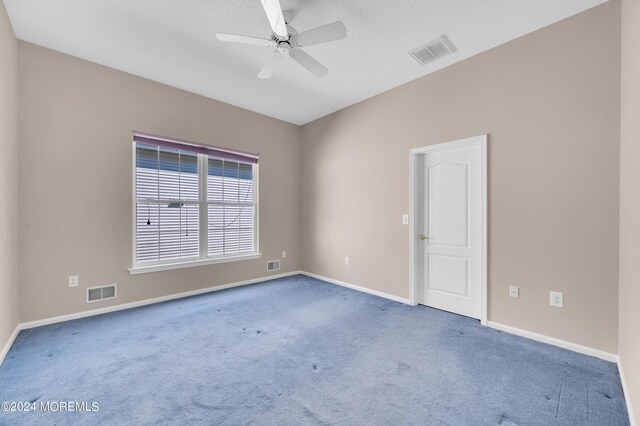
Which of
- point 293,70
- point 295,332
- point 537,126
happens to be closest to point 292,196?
point 293,70

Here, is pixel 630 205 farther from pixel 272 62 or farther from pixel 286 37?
pixel 272 62

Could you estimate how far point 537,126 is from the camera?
2572 millimetres

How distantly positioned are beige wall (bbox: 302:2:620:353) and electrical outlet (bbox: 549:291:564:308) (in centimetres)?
5

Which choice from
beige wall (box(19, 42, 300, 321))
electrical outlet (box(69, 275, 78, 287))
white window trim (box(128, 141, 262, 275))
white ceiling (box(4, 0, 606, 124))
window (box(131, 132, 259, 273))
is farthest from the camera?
window (box(131, 132, 259, 273))

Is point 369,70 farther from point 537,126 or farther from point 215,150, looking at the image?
point 215,150

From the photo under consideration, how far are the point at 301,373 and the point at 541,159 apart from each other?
9.41 ft

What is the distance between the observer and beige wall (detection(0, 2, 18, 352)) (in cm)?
225

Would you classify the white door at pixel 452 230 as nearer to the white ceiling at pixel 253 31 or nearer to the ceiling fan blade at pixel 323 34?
the white ceiling at pixel 253 31

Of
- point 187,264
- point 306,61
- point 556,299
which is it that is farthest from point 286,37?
point 556,299

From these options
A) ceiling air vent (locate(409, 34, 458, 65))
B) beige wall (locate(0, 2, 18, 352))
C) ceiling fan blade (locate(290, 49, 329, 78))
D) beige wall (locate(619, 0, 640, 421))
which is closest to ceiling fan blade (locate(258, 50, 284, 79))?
ceiling fan blade (locate(290, 49, 329, 78))

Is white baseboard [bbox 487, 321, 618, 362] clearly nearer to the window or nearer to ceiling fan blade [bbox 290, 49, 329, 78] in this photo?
ceiling fan blade [bbox 290, 49, 329, 78]

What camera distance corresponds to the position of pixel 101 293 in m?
3.22

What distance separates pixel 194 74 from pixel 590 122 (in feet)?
13.7

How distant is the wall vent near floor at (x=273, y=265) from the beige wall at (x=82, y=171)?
3.57 ft
